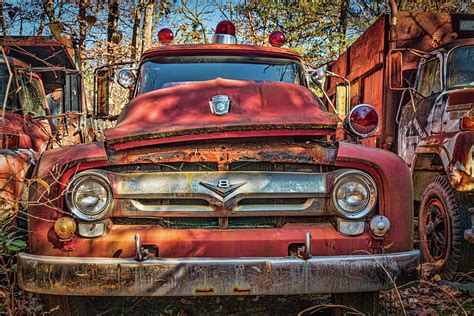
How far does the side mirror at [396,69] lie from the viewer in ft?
18.0

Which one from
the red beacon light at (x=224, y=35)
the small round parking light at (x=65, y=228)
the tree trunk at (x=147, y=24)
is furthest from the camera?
the tree trunk at (x=147, y=24)

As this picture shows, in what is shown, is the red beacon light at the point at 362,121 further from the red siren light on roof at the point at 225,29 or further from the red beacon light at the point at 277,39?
the red siren light on roof at the point at 225,29

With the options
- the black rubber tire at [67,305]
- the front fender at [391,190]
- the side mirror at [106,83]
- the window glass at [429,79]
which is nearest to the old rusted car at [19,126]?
the side mirror at [106,83]

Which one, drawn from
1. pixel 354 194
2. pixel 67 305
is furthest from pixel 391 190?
pixel 67 305

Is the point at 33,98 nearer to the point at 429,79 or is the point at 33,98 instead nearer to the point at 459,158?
the point at 429,79

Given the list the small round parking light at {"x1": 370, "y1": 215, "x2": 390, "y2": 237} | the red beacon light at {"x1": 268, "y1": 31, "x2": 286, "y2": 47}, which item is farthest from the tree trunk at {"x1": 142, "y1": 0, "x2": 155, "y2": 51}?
the small round parking light at {"x1": 370, "y1": 215, "x2": 390, "y2": 237}

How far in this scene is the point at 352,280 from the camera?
2855mm

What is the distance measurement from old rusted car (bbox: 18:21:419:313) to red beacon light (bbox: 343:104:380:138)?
24.2 inches

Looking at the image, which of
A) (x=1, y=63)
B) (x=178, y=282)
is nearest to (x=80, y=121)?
(x=1, y=63)

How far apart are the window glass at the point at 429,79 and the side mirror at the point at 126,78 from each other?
3.10m

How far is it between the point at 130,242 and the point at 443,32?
5.10 m

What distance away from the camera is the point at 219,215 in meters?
3.01

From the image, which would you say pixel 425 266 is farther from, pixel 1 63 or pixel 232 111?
pixel 1 63

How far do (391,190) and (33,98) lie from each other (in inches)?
200
